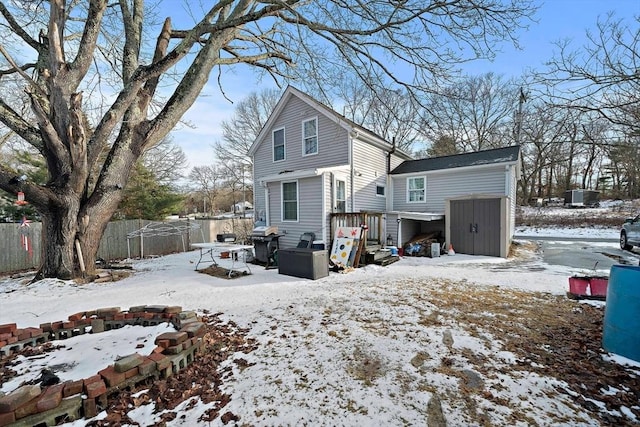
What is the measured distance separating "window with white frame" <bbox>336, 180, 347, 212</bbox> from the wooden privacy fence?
4.55 meters

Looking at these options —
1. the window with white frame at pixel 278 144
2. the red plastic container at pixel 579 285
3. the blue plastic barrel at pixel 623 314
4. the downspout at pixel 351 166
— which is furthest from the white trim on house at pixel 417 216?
the blue plastic barrel at pixel 623 314

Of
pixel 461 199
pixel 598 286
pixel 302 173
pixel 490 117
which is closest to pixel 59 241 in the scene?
pixel 302 173

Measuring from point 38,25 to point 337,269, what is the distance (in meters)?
10.6

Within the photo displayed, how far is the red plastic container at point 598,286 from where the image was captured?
180 inches

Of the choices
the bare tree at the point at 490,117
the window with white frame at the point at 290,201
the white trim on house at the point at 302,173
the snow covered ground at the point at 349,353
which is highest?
the bare tree at the point at 490,117

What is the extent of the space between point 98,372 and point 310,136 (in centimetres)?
994

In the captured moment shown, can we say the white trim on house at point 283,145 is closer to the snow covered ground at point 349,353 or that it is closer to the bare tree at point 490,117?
the snow covered ground at point 349,353

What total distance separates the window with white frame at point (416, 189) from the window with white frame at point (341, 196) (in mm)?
3871

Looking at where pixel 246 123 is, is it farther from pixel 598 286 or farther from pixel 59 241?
pixel 598 286

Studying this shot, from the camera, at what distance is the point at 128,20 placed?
279 inches

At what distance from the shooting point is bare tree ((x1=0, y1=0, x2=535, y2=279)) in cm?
543

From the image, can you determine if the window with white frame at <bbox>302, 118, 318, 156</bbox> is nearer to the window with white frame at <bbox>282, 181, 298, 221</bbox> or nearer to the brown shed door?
the window with white frame at <bbox>282, 181, 298, 221</bbox>

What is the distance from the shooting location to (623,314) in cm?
273

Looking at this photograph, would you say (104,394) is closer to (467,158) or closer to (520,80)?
(520,80)
